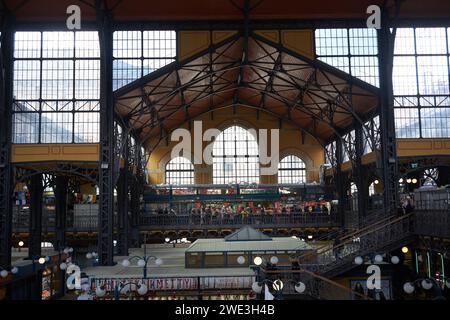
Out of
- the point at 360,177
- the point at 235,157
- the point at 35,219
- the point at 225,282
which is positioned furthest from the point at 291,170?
the point at 225,282

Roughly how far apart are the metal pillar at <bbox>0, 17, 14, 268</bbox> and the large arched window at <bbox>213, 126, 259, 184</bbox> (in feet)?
72.3

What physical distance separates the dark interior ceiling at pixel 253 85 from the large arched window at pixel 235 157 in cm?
503

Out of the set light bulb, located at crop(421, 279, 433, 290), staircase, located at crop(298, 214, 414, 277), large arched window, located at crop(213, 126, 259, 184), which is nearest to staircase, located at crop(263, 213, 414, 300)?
staircase, located at crop(298, 214, 414, 277)

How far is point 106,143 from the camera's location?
27.1 metres

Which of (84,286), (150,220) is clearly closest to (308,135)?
(150,220)

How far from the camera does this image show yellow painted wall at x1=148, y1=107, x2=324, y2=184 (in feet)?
150

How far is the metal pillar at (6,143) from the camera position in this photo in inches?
1053

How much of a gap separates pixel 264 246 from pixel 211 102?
67.6ft

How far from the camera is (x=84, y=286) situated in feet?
51.5

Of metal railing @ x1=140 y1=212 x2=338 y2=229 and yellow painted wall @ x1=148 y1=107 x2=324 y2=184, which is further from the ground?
yellow painted wall @ x1=148 y1=107 x2=324 y2=184

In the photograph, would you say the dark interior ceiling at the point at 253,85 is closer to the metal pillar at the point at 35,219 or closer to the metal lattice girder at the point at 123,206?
the metal lattice girder at the point at 123,206

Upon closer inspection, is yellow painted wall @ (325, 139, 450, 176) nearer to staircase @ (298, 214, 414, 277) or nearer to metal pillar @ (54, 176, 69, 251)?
staircase @ (298, 214, 414, 277)

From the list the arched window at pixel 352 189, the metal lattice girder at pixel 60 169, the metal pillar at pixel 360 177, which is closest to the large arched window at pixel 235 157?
the arched window at pixel 352 189
